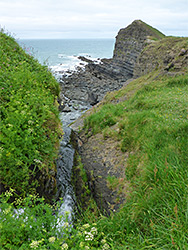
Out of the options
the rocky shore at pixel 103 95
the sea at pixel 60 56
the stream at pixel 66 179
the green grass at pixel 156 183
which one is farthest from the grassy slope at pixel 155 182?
the sea at pixel 60 56

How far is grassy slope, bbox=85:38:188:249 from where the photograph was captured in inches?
108

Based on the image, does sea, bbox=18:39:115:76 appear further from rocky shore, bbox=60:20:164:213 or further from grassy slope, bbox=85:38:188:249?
grassy slope, bbox=85:38:188:249

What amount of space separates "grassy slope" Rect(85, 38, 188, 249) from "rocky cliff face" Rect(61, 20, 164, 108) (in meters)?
19.7

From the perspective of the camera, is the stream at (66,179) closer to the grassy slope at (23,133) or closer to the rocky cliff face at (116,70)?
the grassy slope at (23,133)

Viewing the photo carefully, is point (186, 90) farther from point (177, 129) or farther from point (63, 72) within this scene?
point (63, 72)

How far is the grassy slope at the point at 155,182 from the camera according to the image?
2.75 m

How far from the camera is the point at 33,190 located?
3773mm

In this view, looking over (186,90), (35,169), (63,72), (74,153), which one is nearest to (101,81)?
(63,72)

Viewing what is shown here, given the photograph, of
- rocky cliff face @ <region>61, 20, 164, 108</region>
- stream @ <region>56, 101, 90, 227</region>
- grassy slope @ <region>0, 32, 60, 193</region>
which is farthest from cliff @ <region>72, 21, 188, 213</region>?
rocky cliff face @ <region>61, 20, 164, 108</region>

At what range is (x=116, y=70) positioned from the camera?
4141 cm

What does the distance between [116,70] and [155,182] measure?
40.3m

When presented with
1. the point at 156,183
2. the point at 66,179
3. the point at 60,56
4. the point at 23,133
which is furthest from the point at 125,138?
the point at 60,56

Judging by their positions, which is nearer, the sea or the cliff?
the cliff

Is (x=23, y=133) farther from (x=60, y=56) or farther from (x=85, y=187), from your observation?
(x=60, y=56)
